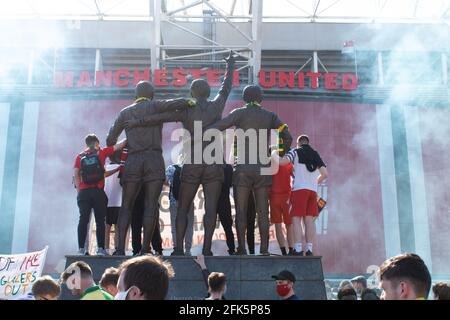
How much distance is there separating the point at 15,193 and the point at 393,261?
15.4m

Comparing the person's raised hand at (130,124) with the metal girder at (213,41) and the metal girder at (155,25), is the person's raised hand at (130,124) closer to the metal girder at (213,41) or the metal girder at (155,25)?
the metal girder at (213,41)

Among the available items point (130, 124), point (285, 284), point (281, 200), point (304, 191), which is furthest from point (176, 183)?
point (285, 284)

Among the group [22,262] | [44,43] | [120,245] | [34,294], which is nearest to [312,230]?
[120,245]

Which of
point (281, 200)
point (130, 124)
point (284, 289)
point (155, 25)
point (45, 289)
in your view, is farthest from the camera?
point (155, 25)

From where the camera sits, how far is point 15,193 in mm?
16469

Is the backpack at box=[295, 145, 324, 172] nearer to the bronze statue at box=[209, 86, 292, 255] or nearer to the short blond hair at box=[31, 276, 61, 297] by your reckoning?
the bronze statue at box=[209, 86, 292, 255]

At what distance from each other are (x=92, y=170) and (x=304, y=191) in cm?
285

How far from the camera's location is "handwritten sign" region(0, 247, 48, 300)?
10547 millimetres

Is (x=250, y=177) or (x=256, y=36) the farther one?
(x=256, y=36)

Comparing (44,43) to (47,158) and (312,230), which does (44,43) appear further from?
(312,230)

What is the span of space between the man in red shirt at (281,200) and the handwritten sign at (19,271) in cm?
538

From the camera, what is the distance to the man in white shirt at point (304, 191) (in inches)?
294

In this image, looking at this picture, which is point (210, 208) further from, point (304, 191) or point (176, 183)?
point (304, 191)

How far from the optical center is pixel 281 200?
749 cm
